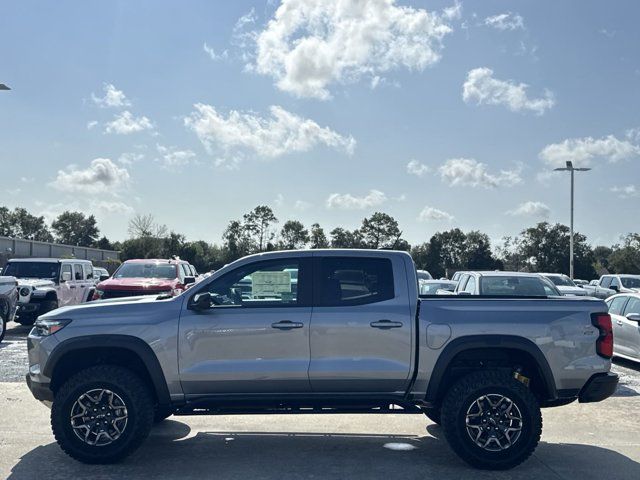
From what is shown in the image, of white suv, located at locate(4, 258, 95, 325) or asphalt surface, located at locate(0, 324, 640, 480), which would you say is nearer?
asphalt surface, located at locate(0, 324, 640, 480)

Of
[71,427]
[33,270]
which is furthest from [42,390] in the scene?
[33,270]

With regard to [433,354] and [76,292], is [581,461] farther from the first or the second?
[76,292]

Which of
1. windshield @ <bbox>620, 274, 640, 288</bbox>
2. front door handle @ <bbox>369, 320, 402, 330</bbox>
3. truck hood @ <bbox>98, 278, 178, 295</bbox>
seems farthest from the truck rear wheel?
windshield @ <bbox>620, 274, 640, 288</bbox>

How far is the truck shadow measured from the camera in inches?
227

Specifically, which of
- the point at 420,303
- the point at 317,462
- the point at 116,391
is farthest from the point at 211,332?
the point at 420,303

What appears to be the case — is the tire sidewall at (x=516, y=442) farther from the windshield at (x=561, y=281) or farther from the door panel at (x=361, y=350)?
the windshield at (x=561, y=281)

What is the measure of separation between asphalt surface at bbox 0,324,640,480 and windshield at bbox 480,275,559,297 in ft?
13.7

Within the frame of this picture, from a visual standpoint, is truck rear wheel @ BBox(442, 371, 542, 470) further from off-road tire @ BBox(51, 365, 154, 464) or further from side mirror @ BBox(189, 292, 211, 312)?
off-road tire @ BBox(51, 365, 154, 464)

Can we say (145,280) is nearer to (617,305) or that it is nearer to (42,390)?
(42,390)

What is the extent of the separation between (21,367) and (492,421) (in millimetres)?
8460

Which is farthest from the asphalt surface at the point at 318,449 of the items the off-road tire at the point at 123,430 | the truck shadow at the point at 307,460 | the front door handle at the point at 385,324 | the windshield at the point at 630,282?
the windshield at the point at 630,282

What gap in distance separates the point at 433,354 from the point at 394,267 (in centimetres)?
90

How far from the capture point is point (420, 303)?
6.11 m

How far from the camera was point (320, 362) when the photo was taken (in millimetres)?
5961
